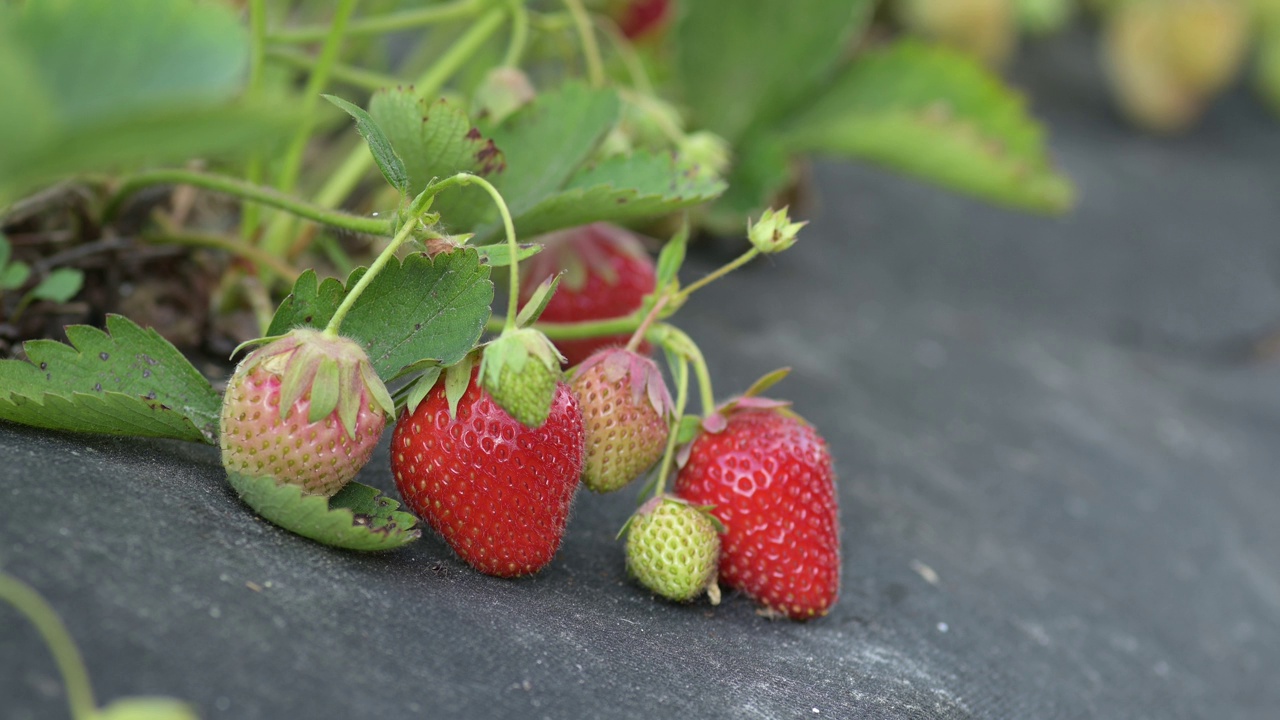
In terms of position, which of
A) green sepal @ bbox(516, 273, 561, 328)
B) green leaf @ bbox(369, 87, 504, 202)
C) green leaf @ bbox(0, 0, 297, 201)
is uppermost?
green leaf @ bbox(0, 0, 297, 201)

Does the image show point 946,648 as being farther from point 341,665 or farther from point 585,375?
point 341,665

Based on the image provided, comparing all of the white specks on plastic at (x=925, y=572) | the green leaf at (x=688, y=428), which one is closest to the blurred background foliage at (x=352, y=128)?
the green leaf at (x=688, y=428)

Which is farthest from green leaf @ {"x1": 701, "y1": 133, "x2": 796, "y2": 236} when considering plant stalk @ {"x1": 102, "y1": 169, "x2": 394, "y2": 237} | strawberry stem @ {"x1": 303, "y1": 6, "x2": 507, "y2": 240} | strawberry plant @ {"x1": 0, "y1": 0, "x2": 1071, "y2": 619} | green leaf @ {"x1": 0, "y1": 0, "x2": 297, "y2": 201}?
green leaf @ {"x1": 0, "y1": 0, "x2": 297, "y2": 201}

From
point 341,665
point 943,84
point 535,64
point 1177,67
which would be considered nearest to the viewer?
point 341,665

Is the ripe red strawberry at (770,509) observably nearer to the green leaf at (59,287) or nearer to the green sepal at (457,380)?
the green sepal at (457,380)

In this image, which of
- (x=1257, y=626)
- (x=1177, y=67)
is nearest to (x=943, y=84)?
(x=1257, y=626)

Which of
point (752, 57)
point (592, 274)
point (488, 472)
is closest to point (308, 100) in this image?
point (592, 274)

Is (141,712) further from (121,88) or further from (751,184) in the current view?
(751,184)

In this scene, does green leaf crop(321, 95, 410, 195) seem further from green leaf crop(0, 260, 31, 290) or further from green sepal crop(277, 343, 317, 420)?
green leaf crop(0, 260, 31, 290)
